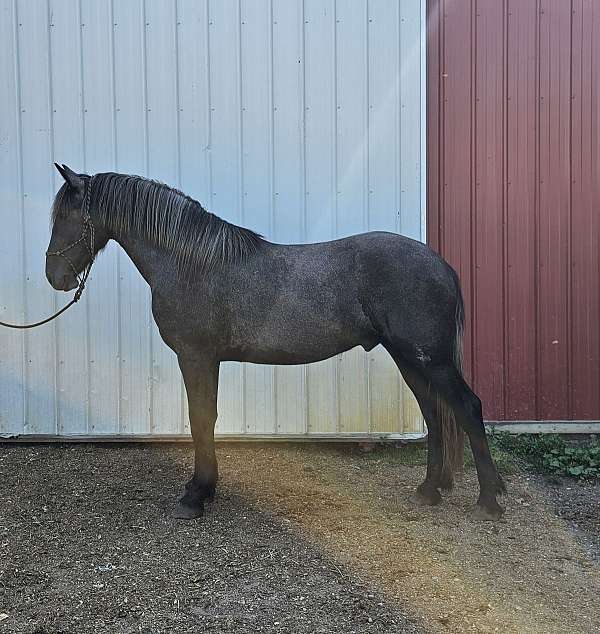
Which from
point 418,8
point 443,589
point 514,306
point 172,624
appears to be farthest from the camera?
point 514,306

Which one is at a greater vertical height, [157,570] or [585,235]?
[585,235]

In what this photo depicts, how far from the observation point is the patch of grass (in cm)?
481

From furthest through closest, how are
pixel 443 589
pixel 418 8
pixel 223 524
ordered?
1. pixel 418 8
2. pixel 223 524
3. pixel 443 589

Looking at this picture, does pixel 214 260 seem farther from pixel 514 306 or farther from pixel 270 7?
pixel 514 306

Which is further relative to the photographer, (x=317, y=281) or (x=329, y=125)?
(x=329, y=125)

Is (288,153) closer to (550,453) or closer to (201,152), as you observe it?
(201,152)

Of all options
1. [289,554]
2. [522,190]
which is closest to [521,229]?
[522,190]

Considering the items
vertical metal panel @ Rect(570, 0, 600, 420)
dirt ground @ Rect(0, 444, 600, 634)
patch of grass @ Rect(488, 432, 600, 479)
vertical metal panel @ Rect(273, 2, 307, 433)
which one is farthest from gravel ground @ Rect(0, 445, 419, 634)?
vertical metal panel @ Rect(570, 0, 600, 420)

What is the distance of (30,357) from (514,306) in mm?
3716

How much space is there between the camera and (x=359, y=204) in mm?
5215

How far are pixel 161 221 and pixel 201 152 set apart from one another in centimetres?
147

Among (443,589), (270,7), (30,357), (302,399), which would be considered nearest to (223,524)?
(443,589)

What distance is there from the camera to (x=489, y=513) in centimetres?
381

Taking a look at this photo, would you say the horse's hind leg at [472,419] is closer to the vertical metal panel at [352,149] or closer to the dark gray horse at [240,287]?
the dark gray horse at [240,287]
